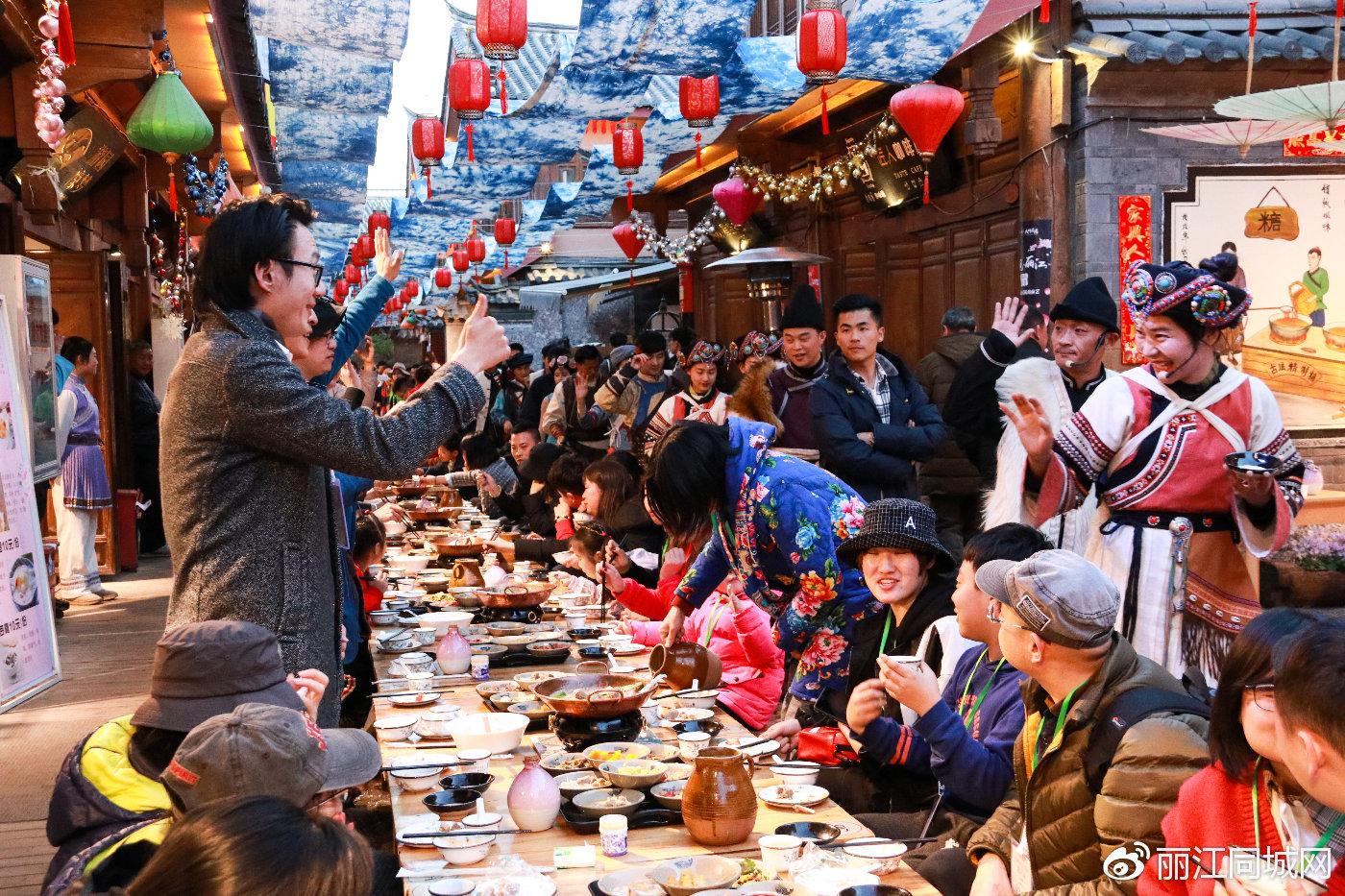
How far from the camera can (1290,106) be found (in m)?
6.03

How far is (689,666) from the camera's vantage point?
364 centimetres

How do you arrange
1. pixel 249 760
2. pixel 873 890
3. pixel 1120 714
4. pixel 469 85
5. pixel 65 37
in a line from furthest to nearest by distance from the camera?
pixel 469 85 → pixel 65 37 → pixel 1120 714 → pixel 873 890 → pixel 249 760

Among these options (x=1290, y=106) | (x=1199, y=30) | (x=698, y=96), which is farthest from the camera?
(x=698, y=96)

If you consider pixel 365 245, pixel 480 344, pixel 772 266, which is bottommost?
pixel 480 344

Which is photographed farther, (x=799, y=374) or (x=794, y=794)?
(x=799, y=374)

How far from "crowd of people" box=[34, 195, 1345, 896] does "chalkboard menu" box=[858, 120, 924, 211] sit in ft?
18.6

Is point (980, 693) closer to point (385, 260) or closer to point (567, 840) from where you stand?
point (567, 840)

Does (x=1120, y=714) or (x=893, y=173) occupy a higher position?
(x=893, y=173)

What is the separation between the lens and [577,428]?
1139cm

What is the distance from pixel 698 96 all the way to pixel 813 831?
8.27m

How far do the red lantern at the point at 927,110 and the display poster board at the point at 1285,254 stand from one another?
166 cm

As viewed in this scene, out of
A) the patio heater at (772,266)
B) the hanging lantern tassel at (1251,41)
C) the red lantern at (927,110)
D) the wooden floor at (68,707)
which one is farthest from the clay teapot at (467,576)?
the patio heater at (772,266)

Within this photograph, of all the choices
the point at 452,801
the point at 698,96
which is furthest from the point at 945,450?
the point at 452,801

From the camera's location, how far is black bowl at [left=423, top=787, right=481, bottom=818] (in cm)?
267
